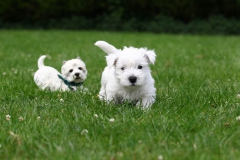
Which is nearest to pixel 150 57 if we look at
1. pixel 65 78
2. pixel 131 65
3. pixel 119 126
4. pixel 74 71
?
pixel 131 65

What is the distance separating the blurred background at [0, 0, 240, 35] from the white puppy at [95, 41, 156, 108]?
18814 mm

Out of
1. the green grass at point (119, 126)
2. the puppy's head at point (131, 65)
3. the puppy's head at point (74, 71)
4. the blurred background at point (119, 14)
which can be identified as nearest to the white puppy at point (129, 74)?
the puppy's head at point (131, 65)

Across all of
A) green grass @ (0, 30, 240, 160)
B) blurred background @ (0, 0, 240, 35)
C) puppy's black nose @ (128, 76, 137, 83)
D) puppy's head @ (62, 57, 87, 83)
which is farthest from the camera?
blurred background @ (0, 0, 240, 35)

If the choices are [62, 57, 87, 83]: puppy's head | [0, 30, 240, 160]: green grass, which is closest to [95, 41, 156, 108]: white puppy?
[0, 30, 240, 160]: green grass

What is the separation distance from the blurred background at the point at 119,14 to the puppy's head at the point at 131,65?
1882 cm

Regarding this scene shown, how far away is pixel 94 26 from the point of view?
24.2m

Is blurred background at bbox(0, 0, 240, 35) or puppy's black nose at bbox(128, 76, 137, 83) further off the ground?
puppy's black nose at bbox(128, 76, 137, 83)

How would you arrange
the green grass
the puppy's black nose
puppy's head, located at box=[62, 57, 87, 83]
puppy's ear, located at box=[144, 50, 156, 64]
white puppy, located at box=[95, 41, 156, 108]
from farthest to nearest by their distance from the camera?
puppy's head, located at box=[62, 57, 87, 83]
puppy's ear, located at box=[144, 50, 156, 64]
white puppy, located at box=[95, 41, 156, 108]
the puppy's black nose
the green grass

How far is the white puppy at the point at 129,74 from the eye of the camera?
163 inches

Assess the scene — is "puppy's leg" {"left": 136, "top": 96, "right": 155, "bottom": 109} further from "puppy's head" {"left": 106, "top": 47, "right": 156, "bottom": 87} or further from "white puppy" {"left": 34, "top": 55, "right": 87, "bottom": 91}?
"white puppy" {"left": 34, "top": 55, "right": 87, "bottom": 91}

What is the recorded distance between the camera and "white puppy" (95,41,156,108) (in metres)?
4.13

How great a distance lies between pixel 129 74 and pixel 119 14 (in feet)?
66.3

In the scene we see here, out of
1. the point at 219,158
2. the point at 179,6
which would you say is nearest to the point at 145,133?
the point at 219,158

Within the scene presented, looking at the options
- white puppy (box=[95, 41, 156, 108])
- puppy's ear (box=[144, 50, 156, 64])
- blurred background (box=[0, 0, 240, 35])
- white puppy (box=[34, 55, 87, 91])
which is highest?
puppy's ear (box=[144, 50, 156, 64])
